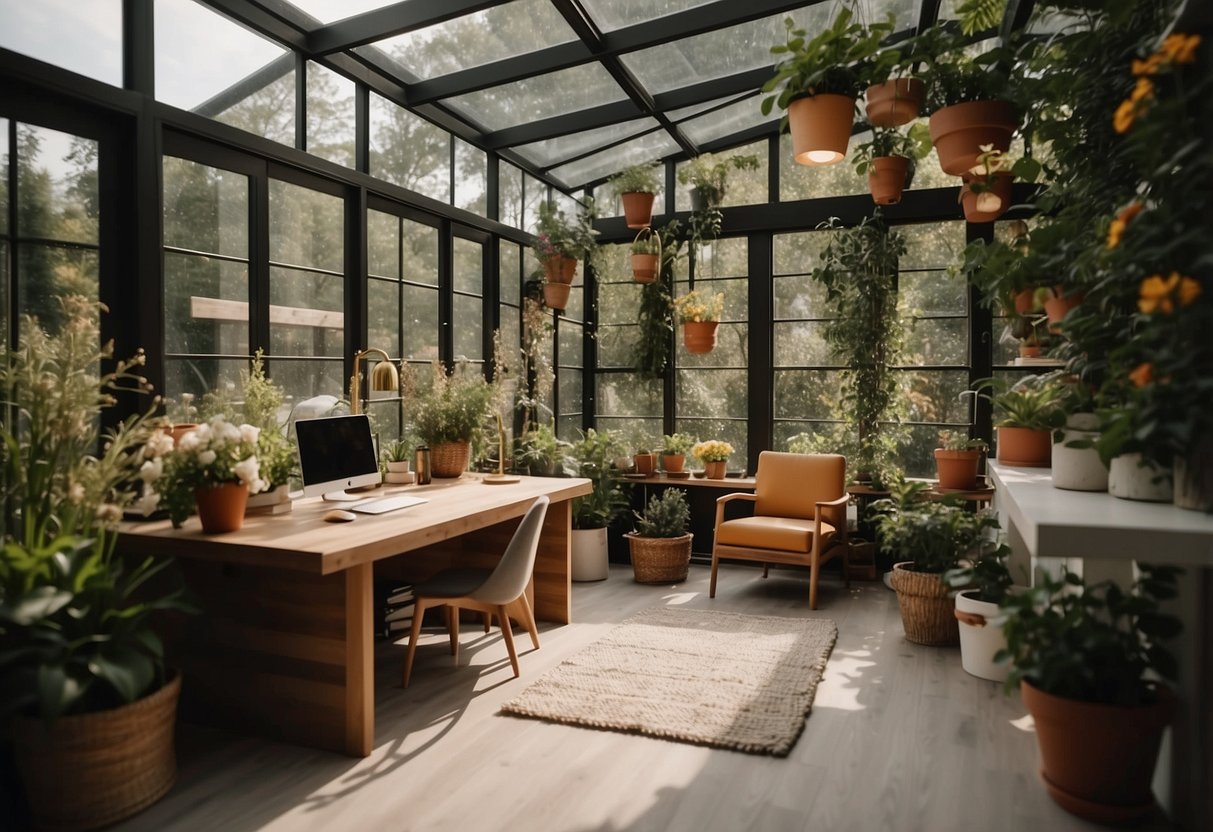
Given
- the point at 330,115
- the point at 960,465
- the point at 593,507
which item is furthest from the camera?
the point at 593,507

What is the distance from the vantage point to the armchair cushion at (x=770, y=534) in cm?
478

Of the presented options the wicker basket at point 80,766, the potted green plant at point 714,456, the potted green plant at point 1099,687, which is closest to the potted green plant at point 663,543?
the potted green plant at point 714,456

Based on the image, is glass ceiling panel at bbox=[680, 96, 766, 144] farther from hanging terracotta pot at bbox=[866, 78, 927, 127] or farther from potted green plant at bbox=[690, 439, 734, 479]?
hanging terracotta pot at bbox=[866, 78, 927, 127]

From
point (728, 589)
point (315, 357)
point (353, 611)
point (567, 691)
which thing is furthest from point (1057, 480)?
point (315, 357)

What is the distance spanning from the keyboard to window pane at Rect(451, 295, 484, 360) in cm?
178

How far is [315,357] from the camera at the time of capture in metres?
4.04

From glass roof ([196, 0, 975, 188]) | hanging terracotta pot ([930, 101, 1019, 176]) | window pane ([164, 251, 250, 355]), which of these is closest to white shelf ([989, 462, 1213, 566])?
hanging terracotta pot ([930, 101, 1019, 176])

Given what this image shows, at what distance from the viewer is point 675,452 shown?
6.05 meters

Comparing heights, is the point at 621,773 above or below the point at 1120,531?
below

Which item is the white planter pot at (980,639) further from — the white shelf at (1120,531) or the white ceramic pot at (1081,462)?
the white shelf at (1120,531)

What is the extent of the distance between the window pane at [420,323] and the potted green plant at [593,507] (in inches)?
47.9

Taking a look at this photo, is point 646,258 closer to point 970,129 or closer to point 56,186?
point 970,129

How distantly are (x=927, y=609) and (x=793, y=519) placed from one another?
1.36m

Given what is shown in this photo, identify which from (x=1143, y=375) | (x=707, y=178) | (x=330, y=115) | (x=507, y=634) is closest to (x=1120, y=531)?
(x=1143, y=375)
